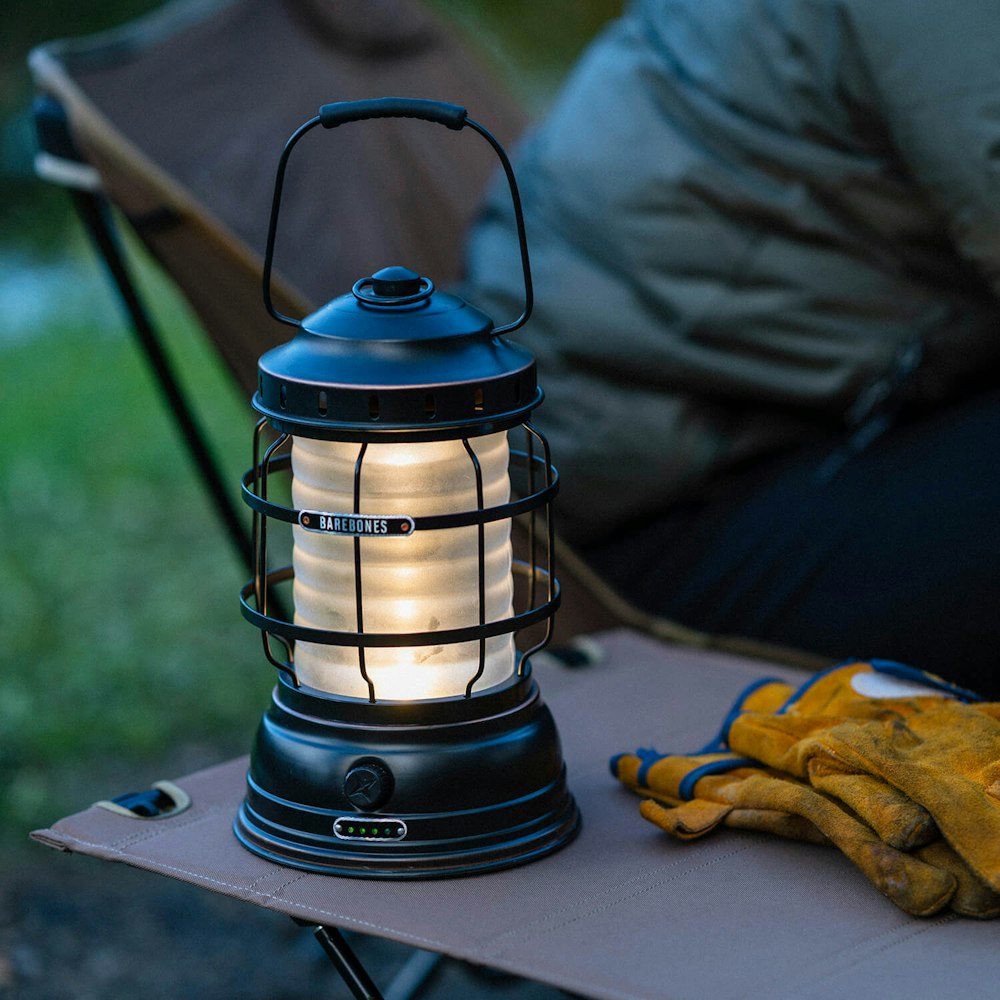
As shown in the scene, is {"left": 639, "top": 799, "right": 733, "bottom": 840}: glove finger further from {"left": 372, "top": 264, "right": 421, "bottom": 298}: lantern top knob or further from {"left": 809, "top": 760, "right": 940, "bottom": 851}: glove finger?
{"left": 372, "top": 264, "right": 421, "bottom": 298}: lantern top knob

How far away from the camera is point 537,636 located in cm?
170

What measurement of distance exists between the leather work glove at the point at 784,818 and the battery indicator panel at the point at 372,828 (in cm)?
21

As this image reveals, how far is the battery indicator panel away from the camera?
1145 millimetres

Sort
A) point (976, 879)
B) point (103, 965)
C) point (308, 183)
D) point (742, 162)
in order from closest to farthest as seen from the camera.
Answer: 1. point (976, 879)
2. point (742, 162)
3. point (103, 965)
4. point (308, 183)

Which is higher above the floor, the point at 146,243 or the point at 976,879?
the point at 146,243

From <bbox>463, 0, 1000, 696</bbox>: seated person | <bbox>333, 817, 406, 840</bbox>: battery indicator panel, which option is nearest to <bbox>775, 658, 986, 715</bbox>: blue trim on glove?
<bbox>463, 0, 1000, 696</bbox>: seated person

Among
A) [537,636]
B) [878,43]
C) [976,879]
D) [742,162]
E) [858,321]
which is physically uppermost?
[878,43]

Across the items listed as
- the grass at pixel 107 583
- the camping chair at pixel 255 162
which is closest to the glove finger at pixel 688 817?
the camping chair at pixel 255 162

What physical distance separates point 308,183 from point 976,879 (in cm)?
162

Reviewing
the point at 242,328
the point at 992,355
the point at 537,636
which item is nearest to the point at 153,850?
the point at 537,636

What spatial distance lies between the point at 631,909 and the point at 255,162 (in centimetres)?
148

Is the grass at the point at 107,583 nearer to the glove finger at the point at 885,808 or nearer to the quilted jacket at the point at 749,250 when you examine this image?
A: the quilted jacket at the point at 749,250

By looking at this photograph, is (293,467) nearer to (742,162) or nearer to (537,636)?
(537,636)

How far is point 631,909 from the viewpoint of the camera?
3.62 ft
